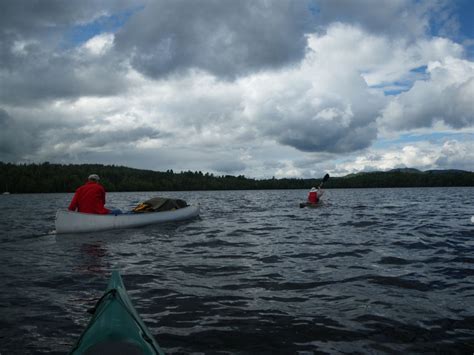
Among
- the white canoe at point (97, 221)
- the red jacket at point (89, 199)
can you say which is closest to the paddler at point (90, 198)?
the red jacket at point (89, 199)

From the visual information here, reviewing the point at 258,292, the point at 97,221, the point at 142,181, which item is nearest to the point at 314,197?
the point at 97,221

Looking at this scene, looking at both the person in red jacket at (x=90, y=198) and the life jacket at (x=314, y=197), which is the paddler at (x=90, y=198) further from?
the life jacket at (x=314, y=197)

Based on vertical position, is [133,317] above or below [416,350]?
above

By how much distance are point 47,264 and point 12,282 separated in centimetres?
201

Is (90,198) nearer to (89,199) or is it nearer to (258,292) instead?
(89,199)

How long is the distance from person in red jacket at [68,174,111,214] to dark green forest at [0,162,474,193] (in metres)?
134

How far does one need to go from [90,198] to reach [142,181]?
154 m

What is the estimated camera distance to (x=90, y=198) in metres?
16.5

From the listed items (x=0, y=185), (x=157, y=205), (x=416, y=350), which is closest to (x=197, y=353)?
(x=416, y=350)

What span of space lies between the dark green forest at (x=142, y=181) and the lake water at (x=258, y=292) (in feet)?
460

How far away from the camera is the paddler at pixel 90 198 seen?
1623 cm

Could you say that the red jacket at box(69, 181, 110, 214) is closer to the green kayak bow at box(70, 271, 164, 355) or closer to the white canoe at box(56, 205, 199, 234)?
the white canoe at box(56, 205, 199, 234)

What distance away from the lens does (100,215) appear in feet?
55.2

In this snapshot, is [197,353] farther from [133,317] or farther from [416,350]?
[416,350]
